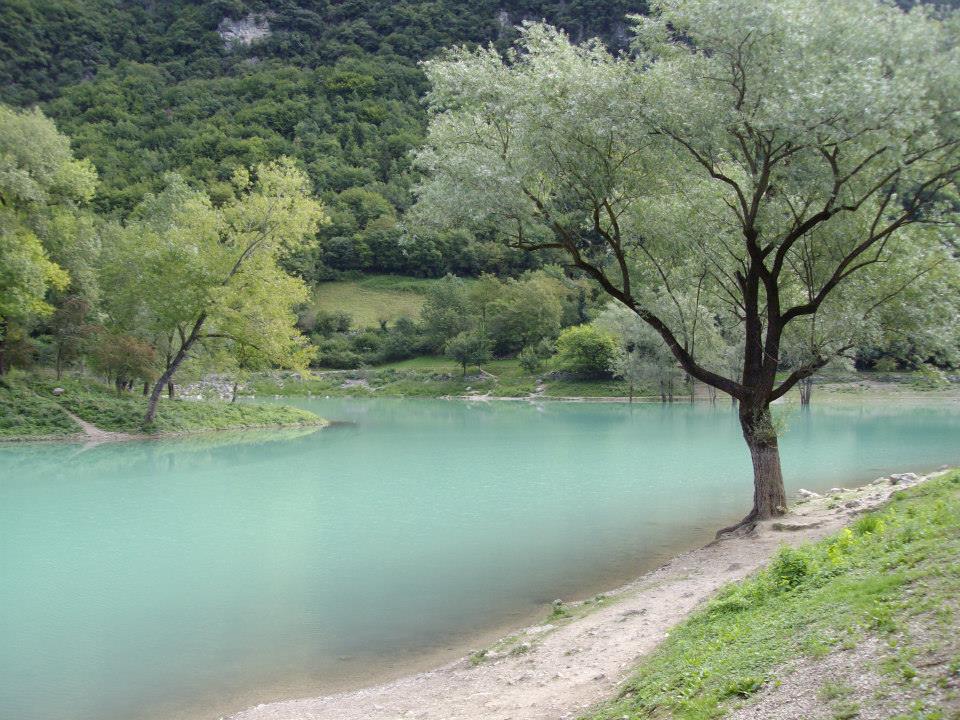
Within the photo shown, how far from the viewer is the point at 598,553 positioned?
52.0ft

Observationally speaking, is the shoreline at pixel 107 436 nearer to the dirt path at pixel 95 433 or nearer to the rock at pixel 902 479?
the dirt path at pixel 95 433

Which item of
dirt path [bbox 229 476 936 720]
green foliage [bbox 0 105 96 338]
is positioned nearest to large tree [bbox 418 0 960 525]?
dirt path [bbox 229 476 936 720]

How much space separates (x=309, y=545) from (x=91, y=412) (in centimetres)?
2738

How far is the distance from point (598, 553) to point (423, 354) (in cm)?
8074

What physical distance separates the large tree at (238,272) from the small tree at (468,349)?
42178 millimetres

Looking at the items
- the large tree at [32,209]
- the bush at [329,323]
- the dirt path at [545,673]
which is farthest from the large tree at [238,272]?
the bush at [329,323]

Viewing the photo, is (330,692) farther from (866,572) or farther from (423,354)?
(423,354)

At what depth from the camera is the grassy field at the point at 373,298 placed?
356 ft

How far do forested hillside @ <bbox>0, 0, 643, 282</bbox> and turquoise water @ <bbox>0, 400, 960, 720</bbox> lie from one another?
7336cm

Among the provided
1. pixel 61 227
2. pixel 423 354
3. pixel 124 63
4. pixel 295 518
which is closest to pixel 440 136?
pixel 295 518

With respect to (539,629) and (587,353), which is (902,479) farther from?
(587,353)

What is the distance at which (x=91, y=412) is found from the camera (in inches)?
1555

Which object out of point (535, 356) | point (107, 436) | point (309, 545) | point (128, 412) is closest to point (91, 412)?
point (128, 412)

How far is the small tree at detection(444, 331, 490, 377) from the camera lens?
3310 inches
